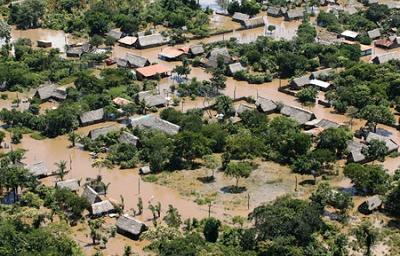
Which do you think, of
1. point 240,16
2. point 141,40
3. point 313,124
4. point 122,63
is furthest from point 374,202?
point 240,16

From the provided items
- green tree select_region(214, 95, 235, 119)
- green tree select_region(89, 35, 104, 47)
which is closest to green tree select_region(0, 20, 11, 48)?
green tree select_region(89, 35, 104, 47)

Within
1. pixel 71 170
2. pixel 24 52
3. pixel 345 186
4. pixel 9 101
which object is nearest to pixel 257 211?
pixel 345 186

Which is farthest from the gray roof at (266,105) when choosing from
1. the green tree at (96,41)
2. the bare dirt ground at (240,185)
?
the green tree at (96,41)

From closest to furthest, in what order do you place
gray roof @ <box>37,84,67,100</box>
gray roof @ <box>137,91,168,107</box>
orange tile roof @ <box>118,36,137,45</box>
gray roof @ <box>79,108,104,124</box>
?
gray roof @ <box>79,108,104,124</box>
gray roof @ <box>137,91,168,107</box>
gray roof @ <box>37,84,67,100</box>
orange tile roof @ <box>118,36,137,45</box>

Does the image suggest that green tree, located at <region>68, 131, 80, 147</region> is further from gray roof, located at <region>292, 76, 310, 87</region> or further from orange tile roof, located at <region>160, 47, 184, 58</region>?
gray roof, located at <region>292, 76, 310, 87</region>

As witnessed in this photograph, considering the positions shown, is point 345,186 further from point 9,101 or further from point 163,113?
point 9,101

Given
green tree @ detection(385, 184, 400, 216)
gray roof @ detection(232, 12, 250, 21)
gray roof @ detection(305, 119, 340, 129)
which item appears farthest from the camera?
gray roof @ detection(232, 12, 250, 21)

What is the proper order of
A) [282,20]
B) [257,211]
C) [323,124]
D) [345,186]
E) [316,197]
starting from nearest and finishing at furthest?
[257,211]
[316,197]
[345,186]
[323,124]
[282,20]
